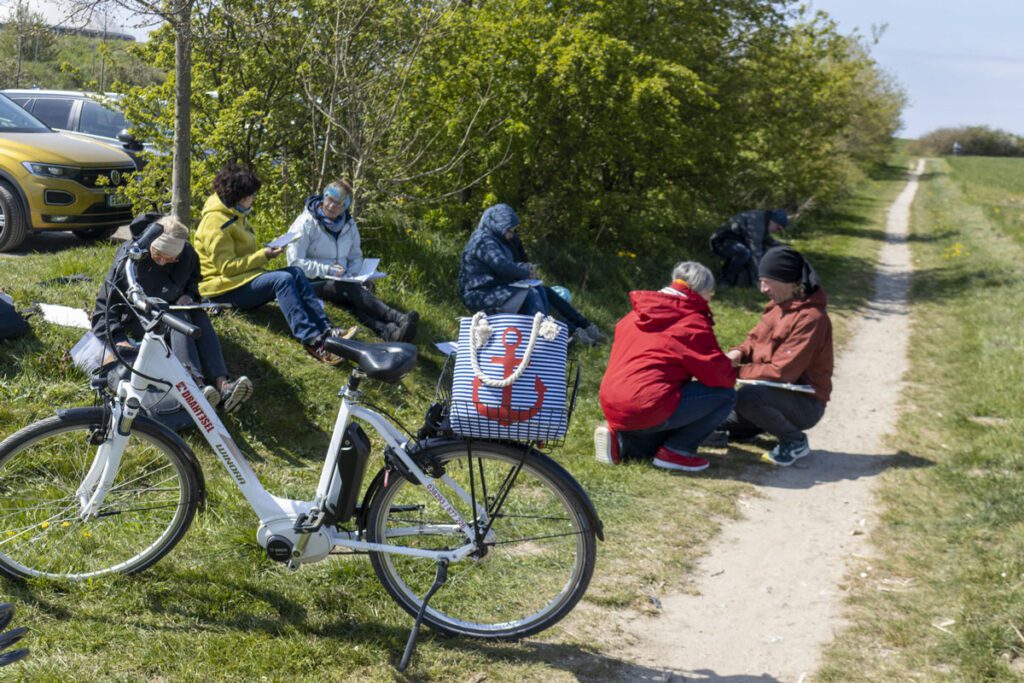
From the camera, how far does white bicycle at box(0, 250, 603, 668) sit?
3969mm

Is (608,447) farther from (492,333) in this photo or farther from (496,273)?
(492,333)

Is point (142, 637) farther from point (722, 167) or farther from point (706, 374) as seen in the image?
point (722, 167)

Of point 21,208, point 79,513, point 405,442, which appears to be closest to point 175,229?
point 79,513

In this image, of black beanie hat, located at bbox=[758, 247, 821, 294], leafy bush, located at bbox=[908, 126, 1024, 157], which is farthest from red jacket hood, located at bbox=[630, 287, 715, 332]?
leafy bush, located at bbox=[908, 126, 1024, 157]

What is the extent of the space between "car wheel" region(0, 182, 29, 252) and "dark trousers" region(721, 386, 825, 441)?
675 cm

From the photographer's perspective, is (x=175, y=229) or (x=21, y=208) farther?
(x=21, y=208)

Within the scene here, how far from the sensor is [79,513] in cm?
420

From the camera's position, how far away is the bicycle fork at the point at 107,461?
4016 millimetres

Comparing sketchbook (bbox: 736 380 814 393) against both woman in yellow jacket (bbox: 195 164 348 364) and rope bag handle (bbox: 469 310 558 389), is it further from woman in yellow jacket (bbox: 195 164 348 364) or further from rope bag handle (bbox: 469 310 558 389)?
rope bag handle (bbox: 469 310 558 389)

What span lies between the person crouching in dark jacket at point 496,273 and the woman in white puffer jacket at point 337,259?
3.29 feet

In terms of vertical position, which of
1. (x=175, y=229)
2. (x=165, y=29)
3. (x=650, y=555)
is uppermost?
(x=165, y=29)

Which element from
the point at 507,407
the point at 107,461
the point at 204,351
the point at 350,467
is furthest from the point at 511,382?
the point at 204,351

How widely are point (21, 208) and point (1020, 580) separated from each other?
873cm

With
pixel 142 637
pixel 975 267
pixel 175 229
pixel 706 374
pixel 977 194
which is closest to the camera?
pixel 142 637
